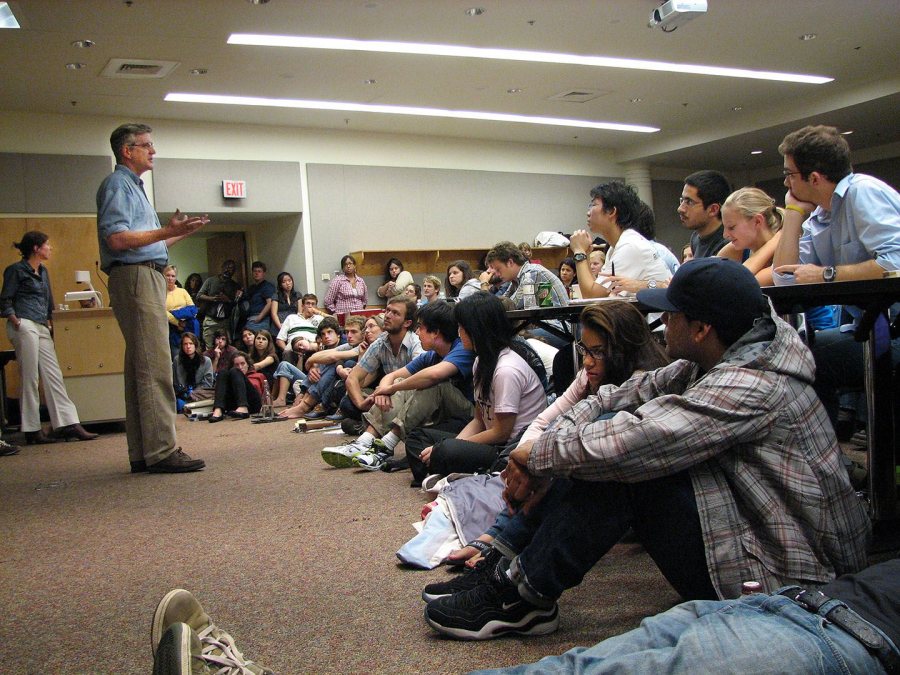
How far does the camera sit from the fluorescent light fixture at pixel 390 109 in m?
8.78

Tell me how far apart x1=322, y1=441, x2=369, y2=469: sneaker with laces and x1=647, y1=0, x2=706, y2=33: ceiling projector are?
4325 millimetres

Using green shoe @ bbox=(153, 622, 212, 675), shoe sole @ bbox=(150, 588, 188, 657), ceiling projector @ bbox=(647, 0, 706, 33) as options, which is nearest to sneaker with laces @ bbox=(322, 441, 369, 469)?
shoe sole @ bbox=(150, 588, 188, 657)

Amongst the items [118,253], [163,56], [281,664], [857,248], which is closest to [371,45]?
[163,56]

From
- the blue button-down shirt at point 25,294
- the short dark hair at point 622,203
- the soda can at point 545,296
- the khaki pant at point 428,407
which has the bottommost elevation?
the khaki pant at point 428,407

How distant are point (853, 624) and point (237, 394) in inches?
265

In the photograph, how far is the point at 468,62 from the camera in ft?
26.1

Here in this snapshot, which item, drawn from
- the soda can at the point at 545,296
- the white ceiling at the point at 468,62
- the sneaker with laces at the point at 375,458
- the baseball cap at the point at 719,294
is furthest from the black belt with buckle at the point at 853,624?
the white ceiling at the point at 468,62

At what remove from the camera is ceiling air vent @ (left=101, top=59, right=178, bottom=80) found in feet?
24.2

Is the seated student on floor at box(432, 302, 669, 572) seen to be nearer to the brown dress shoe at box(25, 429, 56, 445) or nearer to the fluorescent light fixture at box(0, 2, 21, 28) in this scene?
the brown dress shoe at box(25, 429, 56, 445)

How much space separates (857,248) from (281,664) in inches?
82.0

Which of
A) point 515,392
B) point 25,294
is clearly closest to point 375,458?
point 515,392

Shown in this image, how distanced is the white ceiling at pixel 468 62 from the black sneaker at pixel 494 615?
5.52 meters

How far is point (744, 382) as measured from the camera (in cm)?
153

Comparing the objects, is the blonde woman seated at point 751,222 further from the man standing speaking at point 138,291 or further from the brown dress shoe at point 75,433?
the brown dress shoe at point 75,433
